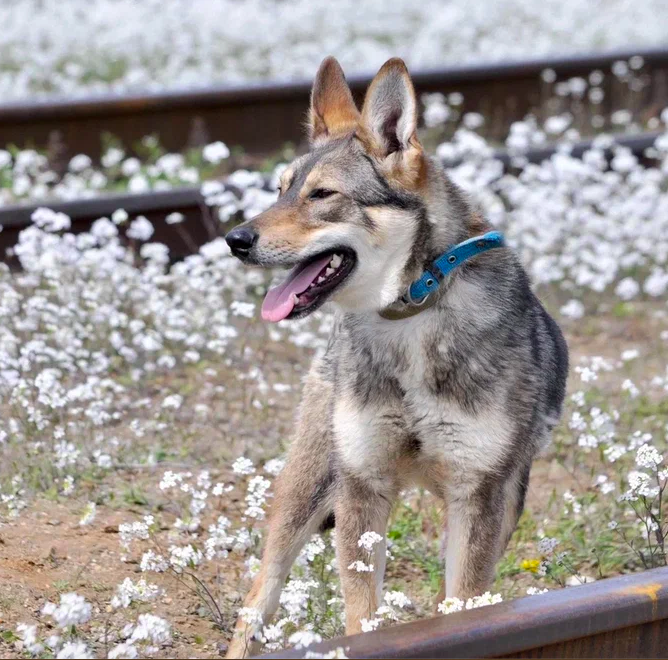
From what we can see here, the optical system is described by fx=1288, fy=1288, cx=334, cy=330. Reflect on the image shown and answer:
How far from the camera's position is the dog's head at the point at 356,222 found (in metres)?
4.14

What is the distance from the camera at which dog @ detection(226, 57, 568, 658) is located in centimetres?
411

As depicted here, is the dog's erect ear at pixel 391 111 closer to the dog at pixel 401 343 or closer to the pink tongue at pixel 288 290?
the dog at pixel 401 343

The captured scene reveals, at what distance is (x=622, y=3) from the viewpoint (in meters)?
18.5

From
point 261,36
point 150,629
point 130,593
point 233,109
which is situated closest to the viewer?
point 150,629

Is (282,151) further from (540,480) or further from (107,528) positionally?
(107,528)

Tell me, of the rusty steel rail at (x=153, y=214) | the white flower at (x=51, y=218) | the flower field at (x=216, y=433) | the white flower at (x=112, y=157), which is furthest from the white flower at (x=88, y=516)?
the white flower at (x=112, y=157)

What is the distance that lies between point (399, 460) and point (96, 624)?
118cm

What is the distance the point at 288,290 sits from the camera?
13.7 feet

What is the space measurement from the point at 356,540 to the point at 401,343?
0.66m

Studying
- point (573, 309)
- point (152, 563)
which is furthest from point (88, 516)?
point (573, 309)

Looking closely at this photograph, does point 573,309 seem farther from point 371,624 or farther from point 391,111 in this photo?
point 371,624

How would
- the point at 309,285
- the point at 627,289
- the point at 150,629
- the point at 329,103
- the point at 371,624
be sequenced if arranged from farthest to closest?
the point at 627,289, the point at 329,103, the point at 309,285, the point at 371,624, the point at 150,629

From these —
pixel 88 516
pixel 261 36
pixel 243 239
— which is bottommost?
pixel 261 36

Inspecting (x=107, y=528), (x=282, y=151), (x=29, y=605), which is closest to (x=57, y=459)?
(x=107, y=528)
